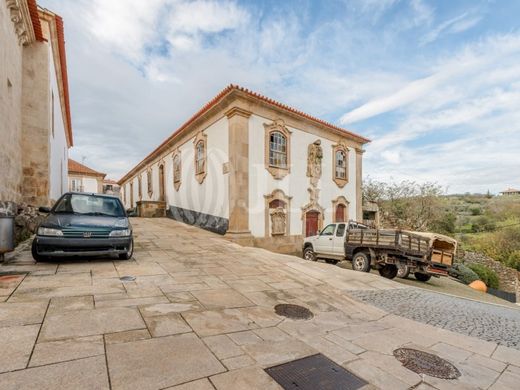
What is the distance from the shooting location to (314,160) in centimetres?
1551

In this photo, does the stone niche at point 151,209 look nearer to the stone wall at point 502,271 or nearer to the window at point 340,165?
the window at point 340,165

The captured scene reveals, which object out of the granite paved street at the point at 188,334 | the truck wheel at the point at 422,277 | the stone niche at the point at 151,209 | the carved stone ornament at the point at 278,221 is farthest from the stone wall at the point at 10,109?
the truck wheel at the point at 422,277

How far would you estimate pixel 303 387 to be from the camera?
2.45 m

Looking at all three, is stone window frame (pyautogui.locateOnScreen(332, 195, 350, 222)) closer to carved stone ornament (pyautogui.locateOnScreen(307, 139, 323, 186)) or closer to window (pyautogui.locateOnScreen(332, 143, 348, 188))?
window (pyautogui.locateOnScreen(332, 143, 348, 188))

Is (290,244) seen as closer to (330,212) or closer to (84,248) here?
(330,212)

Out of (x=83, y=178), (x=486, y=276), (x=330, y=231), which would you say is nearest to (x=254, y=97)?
(x=330, y=231)

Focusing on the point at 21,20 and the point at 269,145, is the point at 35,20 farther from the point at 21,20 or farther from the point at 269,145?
the point at 269,145

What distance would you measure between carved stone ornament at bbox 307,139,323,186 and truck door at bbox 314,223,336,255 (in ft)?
14.5

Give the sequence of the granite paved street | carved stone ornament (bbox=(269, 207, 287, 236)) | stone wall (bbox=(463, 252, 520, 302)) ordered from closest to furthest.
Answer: the granite paved street → carved stone ornament (bbox=(269, 207, 287, 236)) → stone wall (bbox=(463, 252, 520, 302))

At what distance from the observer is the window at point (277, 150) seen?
45.3 feet

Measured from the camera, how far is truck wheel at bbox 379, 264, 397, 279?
959cm

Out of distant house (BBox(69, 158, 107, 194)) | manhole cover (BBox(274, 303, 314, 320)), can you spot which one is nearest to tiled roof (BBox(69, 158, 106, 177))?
distant house (BBox(69, 158, 107, 194))

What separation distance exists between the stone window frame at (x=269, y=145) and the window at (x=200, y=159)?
3.64 meters

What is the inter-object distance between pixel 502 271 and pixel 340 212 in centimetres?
1298
